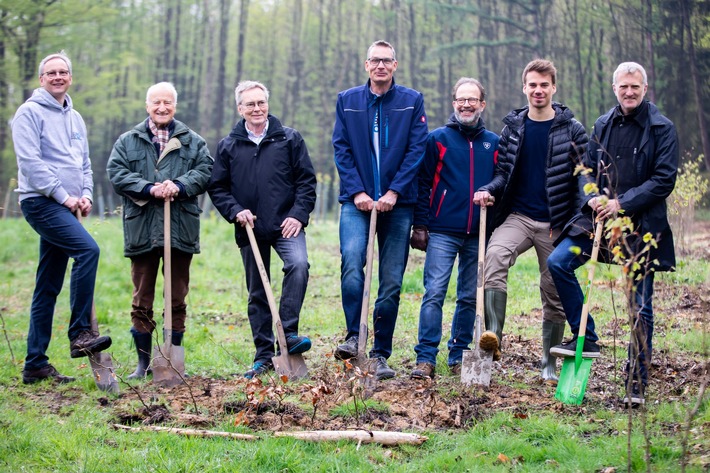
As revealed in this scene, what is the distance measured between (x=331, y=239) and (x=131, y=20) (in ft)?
84.7

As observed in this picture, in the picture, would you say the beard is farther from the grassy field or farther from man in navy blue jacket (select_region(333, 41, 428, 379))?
the grassy field

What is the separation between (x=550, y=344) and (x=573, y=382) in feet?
2.76

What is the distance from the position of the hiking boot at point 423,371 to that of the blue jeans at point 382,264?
1.05 feet

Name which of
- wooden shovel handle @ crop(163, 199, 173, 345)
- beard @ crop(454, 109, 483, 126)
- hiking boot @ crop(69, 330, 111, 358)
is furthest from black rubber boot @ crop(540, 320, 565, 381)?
hiking boot @ crop(69, 330, 111, 358)

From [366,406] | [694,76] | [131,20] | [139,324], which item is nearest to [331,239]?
[694,76]

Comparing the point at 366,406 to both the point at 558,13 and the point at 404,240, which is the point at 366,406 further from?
the point at 558,13

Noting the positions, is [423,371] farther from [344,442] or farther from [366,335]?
[344,442]

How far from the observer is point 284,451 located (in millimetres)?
4070

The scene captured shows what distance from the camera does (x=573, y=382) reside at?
15.9ft

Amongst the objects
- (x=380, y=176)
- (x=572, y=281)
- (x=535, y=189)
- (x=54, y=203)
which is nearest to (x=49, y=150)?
(x=54, y=203)

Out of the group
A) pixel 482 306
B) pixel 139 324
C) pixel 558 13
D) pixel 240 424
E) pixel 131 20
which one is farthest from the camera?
pixel 131 20

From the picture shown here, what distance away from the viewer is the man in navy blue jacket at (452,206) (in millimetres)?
5605

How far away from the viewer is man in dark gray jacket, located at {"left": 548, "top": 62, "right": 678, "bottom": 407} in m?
4.78

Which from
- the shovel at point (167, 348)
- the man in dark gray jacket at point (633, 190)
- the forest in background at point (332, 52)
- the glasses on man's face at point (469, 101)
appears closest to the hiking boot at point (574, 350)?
the man in dark gray jacket at point (633, 190)
